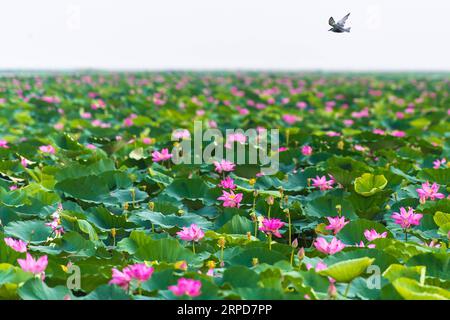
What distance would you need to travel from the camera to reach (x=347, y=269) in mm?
2426

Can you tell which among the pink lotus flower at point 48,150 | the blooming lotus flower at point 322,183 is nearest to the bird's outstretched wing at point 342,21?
the blooming lotus flower at point 322,183

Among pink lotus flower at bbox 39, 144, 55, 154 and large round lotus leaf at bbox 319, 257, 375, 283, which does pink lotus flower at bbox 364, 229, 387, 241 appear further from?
pink lotus flower at bbox 39, 144, 55, 154

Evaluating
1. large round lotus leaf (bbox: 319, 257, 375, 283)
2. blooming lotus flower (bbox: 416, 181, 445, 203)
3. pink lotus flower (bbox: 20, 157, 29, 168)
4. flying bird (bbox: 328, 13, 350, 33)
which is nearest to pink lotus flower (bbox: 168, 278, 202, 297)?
large round lotus leaf (bbox: 319, 257, 375, 283)

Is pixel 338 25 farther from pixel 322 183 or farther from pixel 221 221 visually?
pixel 322 183

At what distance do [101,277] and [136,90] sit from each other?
12.0 m

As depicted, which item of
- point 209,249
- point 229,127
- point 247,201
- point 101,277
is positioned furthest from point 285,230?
point 229,127

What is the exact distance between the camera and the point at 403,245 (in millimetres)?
3078

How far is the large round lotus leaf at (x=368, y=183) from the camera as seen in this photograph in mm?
4020

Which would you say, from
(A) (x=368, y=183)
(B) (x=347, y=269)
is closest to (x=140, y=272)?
(B) (x=347, y=269)

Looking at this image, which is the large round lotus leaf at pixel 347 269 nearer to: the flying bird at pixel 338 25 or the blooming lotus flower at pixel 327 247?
the blooming lotus flower at pixel 327 247

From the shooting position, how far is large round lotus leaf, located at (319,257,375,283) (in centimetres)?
240

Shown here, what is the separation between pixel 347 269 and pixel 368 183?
172 cm

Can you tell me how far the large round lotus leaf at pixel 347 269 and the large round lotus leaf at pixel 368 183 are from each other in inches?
62.7

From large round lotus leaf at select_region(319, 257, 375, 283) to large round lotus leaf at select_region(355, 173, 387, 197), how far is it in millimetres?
1592
